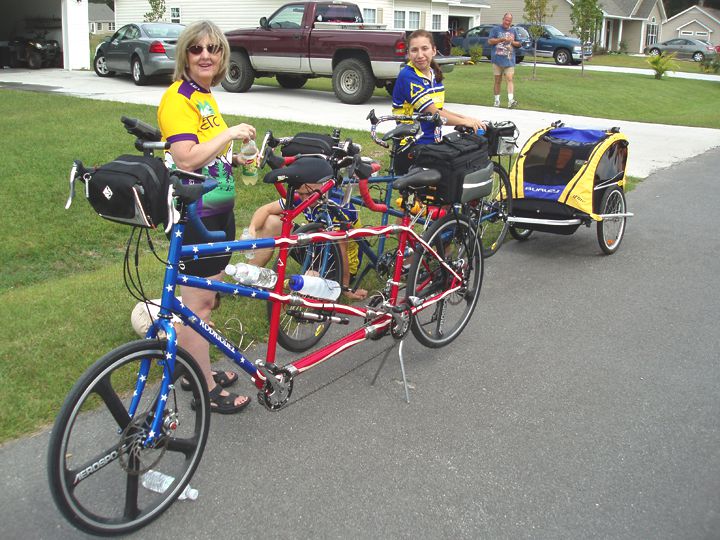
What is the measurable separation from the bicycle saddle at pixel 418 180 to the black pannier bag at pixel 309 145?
482mm

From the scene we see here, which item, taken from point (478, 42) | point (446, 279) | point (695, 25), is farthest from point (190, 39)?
point (695, 25)

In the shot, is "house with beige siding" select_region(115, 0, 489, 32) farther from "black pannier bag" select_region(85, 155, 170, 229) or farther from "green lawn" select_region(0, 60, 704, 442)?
"black pannier bag" select_region(85, 155, 170, 229)

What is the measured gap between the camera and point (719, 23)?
73250 millimetres

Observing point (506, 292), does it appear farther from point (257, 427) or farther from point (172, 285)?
point (172, 285)

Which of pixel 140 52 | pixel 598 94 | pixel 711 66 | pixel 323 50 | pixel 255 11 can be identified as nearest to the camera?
pixel 323 50

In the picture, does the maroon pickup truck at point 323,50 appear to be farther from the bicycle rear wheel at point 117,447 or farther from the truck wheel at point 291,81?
the bicycle rear wheel at point 117,447

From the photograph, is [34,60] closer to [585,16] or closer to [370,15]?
[370,15]

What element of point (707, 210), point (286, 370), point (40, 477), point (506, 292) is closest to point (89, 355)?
point (40, 477)

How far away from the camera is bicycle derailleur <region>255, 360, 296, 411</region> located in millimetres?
3590

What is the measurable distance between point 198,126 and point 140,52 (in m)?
16.4

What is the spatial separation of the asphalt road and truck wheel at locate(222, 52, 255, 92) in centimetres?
1313

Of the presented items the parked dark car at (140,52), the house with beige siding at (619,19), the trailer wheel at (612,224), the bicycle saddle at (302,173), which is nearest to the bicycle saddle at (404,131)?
the bicycle saddle at (302,173)

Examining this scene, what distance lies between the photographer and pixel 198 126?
3.59 m

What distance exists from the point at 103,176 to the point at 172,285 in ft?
1.78
